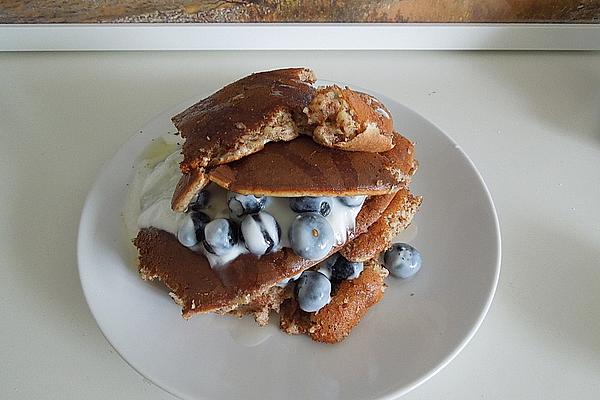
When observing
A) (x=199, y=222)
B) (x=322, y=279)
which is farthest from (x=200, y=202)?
(x=322, y=279)

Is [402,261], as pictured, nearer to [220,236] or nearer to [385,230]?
[385,230]

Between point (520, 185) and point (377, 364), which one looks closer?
point (377, 364)

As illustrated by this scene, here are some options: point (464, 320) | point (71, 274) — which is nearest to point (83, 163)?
point (71, 274)

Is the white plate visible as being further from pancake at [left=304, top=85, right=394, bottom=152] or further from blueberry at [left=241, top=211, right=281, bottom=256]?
pancake at [left=304, top=85, right=394, bottom=152]

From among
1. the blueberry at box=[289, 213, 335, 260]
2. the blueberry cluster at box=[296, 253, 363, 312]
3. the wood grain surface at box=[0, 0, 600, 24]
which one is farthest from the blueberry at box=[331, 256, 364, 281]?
the wood grain surface at box=[0, 0, 600, 24]

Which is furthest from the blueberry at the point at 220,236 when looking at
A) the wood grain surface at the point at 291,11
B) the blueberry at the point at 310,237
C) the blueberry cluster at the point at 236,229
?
the wood grain surface at the point at 291,11

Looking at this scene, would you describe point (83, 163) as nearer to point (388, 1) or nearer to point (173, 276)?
point (173, 276)
